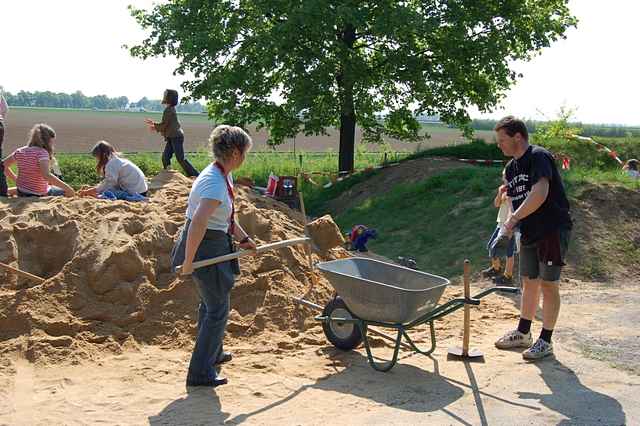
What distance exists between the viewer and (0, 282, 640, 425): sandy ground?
499 cm

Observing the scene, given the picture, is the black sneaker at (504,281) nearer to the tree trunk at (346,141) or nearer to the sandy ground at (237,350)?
the sandy ground at (237,350)

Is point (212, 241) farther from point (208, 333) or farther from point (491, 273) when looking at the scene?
point (491, 273)

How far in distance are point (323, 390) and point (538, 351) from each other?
1.89 metres

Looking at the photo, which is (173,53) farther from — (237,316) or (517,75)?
(237,316)

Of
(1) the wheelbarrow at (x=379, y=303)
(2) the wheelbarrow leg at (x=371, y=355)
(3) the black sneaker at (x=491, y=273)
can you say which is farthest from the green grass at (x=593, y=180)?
(2) the wheelbarrow leg at (x=371, y=355)

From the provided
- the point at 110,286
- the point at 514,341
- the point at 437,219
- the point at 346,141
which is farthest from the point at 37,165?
the point at 346,141

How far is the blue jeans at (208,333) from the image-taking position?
17.6ft

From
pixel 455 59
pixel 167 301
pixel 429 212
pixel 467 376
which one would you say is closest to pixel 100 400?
pixel 167 301

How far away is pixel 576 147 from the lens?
18.2 metres

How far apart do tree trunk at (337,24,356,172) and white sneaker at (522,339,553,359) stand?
436 inches

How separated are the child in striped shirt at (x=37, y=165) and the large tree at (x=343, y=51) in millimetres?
8199

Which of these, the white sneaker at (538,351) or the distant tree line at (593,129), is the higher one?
the distant tree line at (593,129)

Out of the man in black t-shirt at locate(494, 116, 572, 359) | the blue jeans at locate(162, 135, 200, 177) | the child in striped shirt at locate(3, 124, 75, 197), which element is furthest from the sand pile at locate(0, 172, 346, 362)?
the blue jeans at locate(162, 135, 200, 177)

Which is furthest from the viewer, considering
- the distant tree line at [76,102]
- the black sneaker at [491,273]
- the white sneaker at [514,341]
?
the distant tree line at [76,102]
